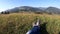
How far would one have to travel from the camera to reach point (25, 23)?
4949 mm

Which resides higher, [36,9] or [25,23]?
[36,9]

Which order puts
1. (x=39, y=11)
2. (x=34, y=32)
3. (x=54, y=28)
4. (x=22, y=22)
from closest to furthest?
(x=34, y=32)
(x=54, y=28)
(x=22, y=22)
(x=39, y=11)

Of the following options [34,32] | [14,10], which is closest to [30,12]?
[14,10]

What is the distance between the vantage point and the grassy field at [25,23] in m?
4.60

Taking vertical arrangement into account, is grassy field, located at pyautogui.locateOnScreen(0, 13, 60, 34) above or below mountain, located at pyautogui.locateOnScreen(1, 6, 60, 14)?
below

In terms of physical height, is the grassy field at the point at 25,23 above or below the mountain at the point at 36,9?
below

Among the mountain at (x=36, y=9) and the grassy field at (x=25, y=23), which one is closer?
the grassy field at (x=25, y=23)

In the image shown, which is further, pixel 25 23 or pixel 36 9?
pixel 36 9

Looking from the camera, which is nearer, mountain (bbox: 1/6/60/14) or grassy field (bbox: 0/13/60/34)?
grassy field (bbox: 0/13/60/34)

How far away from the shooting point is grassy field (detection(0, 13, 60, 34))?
15.1 ft

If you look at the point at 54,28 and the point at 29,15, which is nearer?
the point at 54,28

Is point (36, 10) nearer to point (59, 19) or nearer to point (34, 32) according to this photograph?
point (59, 19)

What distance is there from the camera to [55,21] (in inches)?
182

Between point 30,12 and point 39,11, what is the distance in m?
0.28
